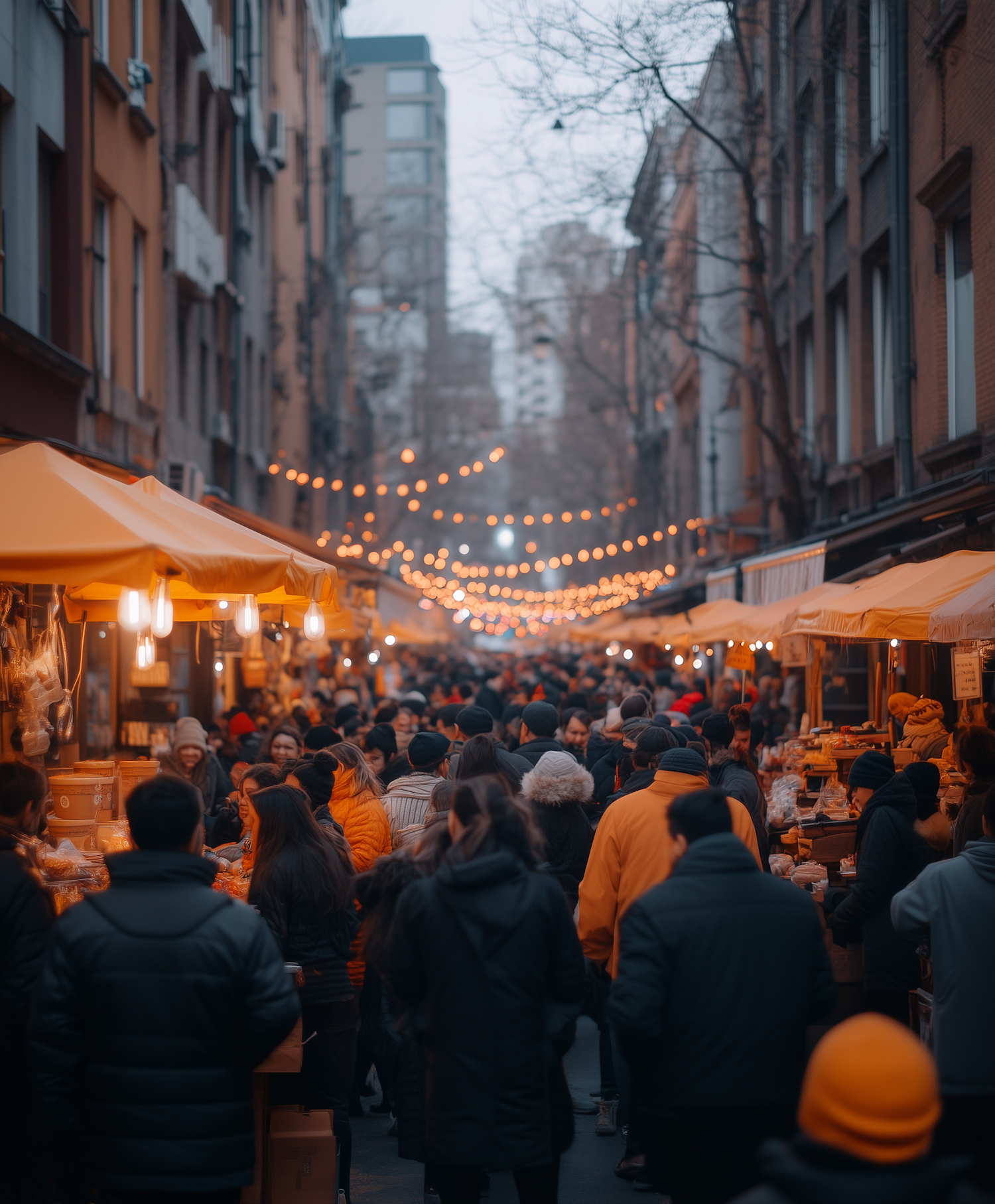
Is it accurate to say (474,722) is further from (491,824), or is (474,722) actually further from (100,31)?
(100,31)

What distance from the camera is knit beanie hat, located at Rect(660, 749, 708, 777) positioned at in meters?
5.59

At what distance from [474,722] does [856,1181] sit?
20.5ft

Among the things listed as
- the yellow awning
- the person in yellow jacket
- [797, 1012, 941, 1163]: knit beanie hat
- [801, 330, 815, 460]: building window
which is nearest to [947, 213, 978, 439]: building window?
the yellow awning

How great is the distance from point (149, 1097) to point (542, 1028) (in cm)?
124

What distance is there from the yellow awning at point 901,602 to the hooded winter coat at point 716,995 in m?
5.08

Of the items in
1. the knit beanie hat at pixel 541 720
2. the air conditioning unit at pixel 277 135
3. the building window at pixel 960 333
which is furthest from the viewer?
the air conditioning unit at pixel 277 135

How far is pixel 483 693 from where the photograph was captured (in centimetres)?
1688

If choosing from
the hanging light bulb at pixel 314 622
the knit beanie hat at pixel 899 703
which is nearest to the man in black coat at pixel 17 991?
the hanging light bulb at pixel 314 622

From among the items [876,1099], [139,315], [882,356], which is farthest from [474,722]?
[882,356]

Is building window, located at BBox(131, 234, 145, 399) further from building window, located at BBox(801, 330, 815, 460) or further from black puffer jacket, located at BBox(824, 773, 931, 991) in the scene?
black puffer jacket, located at BBox(824, 773, 931, 991)

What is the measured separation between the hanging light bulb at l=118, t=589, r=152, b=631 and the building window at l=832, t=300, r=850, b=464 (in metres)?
15.2

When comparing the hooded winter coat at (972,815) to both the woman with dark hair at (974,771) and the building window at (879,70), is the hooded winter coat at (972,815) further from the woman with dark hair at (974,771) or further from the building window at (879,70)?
the building window at (879,70)

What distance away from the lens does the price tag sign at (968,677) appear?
898 centimetres

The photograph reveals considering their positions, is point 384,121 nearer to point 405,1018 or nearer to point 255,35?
point 255,35
